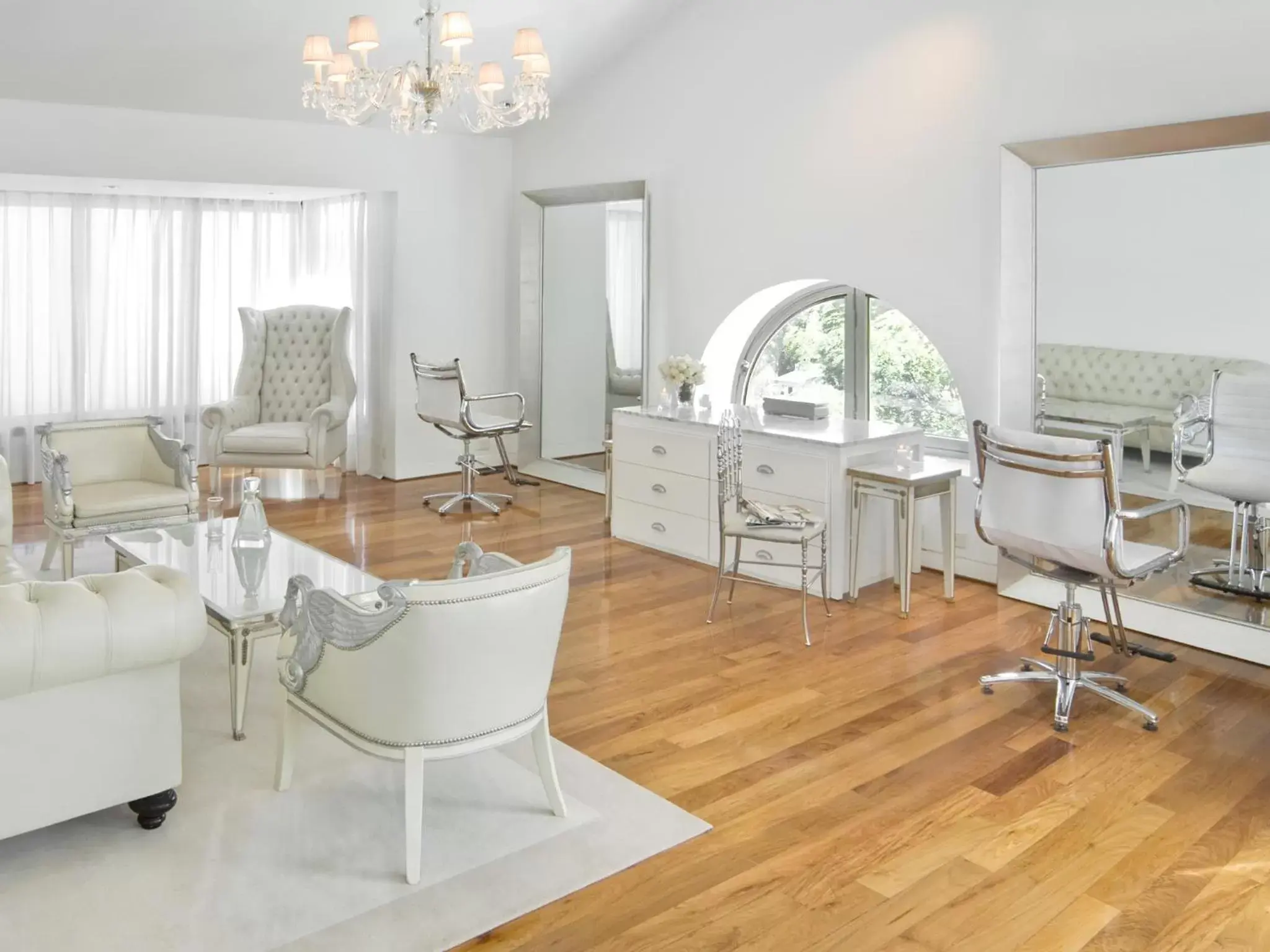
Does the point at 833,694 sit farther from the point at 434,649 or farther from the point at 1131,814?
the point at 434,649

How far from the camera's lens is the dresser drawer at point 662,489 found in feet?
20.1

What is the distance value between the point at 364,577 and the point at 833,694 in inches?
71.1

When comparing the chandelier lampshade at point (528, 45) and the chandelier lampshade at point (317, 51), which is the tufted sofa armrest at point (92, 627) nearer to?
the chandelier lampshade at point (317, 51)

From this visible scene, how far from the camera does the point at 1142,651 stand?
4.68 m

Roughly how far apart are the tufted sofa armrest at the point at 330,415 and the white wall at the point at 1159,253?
4.45m

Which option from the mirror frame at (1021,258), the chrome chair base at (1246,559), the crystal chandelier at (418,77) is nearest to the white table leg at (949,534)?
the mirror frame at (1021,258)

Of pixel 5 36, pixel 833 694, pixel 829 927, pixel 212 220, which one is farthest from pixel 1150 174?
pixel 212 220

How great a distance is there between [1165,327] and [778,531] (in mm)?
1822

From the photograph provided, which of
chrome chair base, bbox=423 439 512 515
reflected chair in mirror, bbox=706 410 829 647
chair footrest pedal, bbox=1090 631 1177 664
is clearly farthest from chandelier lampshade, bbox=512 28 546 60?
chair footrest pedal, bbox=1090 631 1177 664

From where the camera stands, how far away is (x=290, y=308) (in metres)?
8.22

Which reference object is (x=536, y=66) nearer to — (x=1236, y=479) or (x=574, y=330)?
(x=1236, y=479)

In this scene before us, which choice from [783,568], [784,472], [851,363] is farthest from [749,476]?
[851,363]

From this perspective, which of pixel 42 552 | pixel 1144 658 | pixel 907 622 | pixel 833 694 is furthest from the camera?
pixel 42 552

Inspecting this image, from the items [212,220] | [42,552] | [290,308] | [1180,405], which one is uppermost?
[212,220]
